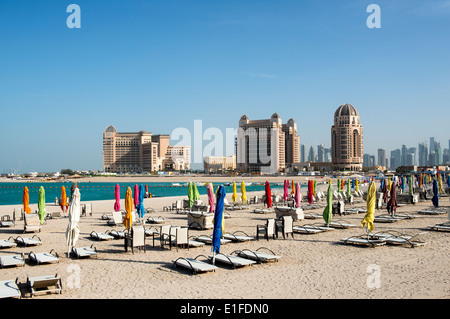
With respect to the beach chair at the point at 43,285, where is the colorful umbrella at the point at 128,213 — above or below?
above

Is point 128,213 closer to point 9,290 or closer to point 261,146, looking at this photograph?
point 9,290

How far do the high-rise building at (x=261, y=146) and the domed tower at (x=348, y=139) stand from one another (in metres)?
26.5

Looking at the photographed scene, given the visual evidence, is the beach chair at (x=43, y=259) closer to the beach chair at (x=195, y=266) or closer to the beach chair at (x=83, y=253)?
the beach chair at (x=83, y=253)

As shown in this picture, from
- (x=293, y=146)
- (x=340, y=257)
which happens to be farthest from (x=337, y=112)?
(x=340, y=257)

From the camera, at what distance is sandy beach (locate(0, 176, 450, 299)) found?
741 cm

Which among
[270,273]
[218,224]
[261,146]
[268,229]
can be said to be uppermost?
[261,146]

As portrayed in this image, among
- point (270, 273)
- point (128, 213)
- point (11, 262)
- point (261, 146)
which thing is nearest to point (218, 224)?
point (270, 273)

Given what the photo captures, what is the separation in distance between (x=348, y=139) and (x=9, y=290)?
15095 centimetres

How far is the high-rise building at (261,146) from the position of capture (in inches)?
6526

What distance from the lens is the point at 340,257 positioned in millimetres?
10617

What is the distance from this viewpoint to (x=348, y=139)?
14825 cm

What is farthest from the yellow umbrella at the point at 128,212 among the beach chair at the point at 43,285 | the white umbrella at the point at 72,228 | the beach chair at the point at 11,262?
the beach chair at the point at 43,285
